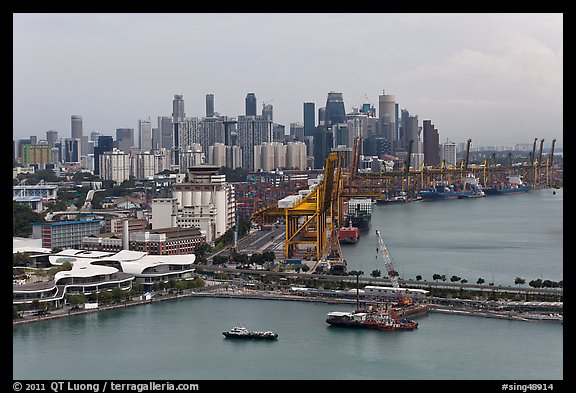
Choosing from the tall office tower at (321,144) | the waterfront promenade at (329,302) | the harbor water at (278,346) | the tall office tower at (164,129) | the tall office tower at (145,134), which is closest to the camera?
the harbor water at (278,346)

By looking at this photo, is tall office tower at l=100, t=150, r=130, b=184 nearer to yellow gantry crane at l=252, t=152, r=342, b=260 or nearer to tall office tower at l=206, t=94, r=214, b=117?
tall office tower at l=206, t=94, r=214, b=117

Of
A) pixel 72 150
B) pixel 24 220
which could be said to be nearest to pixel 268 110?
pixel 72 150

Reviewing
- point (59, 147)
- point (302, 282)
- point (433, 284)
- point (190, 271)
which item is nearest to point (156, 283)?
point (190, 271)

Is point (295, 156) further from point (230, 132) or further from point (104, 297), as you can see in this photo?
point (104, 297)

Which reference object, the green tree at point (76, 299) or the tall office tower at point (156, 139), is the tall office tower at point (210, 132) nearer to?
the tall office tower at point (156, 139)

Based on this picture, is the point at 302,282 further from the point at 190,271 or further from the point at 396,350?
the point at 396,350

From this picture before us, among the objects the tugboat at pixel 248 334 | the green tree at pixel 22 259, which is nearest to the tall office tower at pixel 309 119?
the green tree at pixel 22 259
